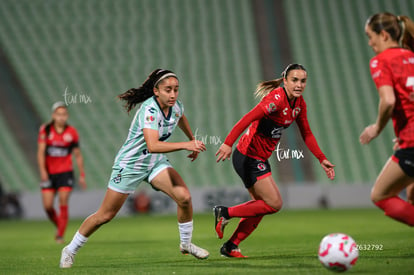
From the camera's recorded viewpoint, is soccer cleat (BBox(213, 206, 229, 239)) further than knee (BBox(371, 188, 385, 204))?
Yes

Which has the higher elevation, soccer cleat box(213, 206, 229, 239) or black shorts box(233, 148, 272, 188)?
black shorts box(233, 148, 272, 188)


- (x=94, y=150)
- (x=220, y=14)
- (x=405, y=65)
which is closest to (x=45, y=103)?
(x=94, y=150)

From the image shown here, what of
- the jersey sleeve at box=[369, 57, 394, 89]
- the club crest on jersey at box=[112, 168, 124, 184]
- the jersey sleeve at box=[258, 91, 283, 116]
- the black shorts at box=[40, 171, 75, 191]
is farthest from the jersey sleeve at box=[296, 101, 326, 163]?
the black shorts at box=[40, 171, 75, 191]

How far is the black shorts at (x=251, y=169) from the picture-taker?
22.1 feet

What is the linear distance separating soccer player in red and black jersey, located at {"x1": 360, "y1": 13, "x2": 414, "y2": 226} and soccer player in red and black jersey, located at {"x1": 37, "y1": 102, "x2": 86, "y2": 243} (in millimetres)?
6207

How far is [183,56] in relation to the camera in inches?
934

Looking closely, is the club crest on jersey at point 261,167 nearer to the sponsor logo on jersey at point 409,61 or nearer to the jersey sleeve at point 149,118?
the jersey sleeve at point 149,118

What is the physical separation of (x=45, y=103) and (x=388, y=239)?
15.9 meters

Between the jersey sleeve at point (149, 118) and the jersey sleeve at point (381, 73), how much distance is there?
2179 mm

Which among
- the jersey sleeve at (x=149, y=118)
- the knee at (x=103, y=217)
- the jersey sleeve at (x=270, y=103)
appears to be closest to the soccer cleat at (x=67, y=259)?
the knee at (x=103, y=217)

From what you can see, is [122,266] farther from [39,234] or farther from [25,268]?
[39,234]

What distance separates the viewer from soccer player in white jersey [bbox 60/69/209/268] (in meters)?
6.27

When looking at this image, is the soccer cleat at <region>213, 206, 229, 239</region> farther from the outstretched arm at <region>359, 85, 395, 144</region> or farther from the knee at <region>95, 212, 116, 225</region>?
the outstretched arm at <region>359, 85, 395, 144</region>

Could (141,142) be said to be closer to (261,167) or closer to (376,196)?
(261,167)
